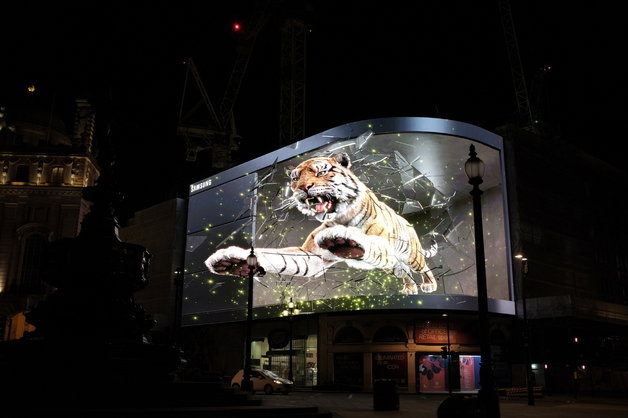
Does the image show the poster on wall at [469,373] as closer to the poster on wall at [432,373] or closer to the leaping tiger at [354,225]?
the poster on wall at [432,373]

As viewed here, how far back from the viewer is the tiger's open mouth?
122ft

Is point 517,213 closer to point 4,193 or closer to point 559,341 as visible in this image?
point 559,341

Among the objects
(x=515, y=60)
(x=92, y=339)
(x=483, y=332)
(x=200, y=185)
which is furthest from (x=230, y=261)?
(x=515, y=60)

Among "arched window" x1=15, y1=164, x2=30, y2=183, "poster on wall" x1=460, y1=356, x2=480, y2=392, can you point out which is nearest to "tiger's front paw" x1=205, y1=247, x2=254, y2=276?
"poster on wall" x1=460, y1=356, x2=480, y2=392

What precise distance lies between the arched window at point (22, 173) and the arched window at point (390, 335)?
45354mm

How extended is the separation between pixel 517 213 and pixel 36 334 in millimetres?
34481

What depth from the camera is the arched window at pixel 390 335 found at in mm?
38419

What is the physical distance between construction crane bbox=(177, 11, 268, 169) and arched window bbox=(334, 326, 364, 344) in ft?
129

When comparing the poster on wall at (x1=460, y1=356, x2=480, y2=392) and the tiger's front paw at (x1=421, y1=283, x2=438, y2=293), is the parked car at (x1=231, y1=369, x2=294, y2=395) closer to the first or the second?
the tiger's front paw at (x1=421, y1=283, x2=438, y2=293)

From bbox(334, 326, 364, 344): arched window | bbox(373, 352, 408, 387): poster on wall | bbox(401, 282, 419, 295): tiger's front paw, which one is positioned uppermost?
bbox(401, 282, 419, 295): tiger's front paw

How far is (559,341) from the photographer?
40.4 m

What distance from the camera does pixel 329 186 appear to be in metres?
37.2

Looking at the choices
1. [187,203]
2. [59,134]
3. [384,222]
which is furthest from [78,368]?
[59,134]

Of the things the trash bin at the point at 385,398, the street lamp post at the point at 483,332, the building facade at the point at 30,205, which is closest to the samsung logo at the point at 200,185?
the building facade at the point at 30,205
